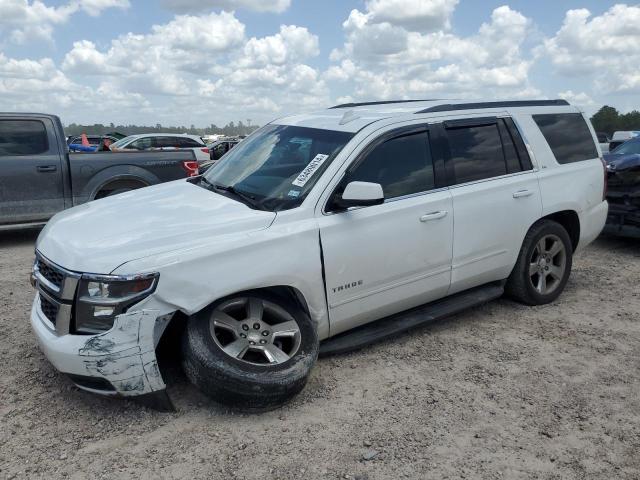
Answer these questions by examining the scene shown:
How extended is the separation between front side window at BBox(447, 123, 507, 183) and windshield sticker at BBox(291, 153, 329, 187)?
3.63ft

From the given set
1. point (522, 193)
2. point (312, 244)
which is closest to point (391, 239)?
point (312, 244)

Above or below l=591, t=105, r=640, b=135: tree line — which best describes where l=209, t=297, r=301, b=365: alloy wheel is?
above

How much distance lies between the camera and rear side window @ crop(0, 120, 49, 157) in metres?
7.91

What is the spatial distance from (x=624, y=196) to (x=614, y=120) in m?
57.7

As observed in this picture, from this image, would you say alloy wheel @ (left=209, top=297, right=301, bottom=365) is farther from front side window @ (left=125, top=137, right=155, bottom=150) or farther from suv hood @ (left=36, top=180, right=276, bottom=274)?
front side window @ (left=125, top=137, right=155, bottom=150)

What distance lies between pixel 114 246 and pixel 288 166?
54.2 inches

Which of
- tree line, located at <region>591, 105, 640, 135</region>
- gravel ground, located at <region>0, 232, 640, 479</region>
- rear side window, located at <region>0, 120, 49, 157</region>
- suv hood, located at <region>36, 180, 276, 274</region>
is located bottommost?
tree line, located at <region>591, 105, 640, 135</region>

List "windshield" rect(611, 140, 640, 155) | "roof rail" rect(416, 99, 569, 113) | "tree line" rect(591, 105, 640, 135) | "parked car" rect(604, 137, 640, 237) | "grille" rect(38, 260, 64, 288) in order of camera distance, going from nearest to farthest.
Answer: "grille" rect(38, 260, 64, 288), "roof rail" rect(416, 99, 569, 113), "parked car" rect(604, 137, 640, 237), "windshield" rect(611, 140, 640, 155), "tree line" rect(591, 105, 640, 135)

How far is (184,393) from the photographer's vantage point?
3645 mm

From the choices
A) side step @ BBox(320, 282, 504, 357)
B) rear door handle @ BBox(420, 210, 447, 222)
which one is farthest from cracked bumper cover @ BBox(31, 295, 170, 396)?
rear door handle @ BBox(420, 210, 447, 222)

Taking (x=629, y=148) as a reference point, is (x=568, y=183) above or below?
above

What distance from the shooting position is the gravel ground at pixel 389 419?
2932 millimetres

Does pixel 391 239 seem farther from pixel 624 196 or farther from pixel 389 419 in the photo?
pixel 624 196

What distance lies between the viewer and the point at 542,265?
5.09 metres
